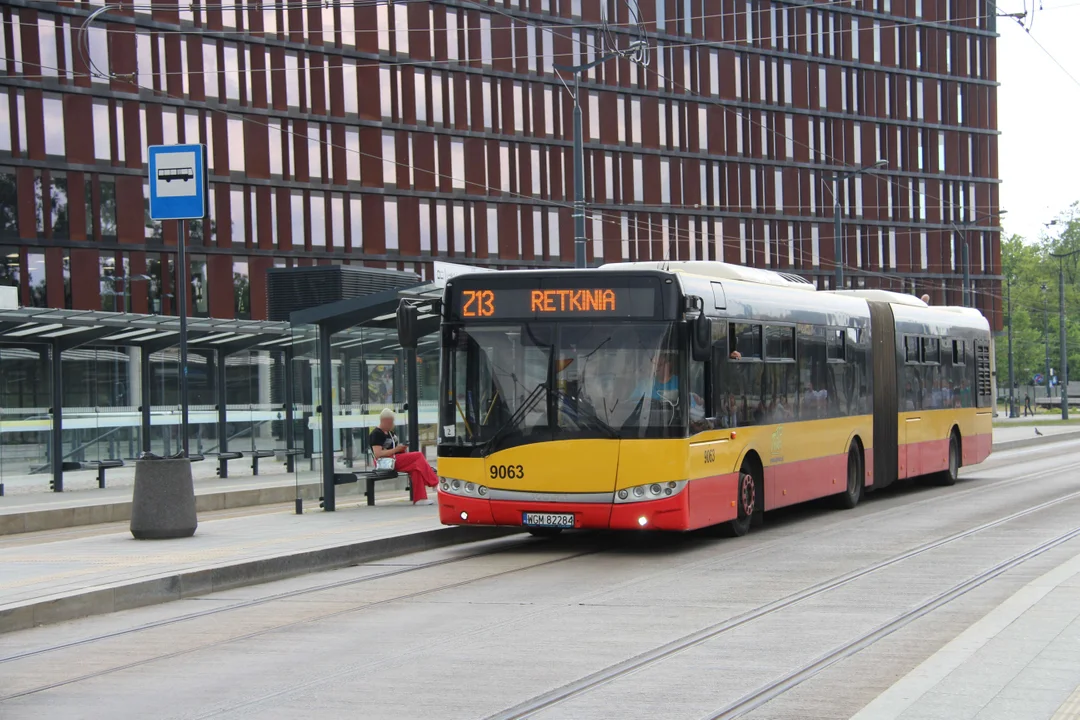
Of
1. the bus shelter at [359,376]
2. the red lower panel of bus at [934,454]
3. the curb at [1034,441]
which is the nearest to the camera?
the bus shelter at [359,376]

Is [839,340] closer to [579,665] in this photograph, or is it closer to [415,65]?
[579,665]

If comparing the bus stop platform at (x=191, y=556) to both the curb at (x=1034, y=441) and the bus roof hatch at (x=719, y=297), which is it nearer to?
the bus roof hatch at (x=719, y=297)

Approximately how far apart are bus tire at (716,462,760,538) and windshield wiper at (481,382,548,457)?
2.74 metres

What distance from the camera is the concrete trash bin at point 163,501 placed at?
1508 centimetres

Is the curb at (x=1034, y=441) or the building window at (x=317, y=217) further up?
the building window at (x=317, y=217)

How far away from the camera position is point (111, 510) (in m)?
20.9

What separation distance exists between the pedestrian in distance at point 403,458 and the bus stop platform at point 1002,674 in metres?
10.8

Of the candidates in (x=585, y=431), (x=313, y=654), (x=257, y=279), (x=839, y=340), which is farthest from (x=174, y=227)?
(x=313, y=654)

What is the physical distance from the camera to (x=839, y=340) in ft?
Result: 64.1

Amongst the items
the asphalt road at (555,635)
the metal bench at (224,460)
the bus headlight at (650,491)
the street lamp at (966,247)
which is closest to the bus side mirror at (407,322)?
the asphalt road at (555,635)

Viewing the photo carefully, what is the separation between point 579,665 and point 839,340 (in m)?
11.8

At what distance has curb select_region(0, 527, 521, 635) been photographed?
10711 mm

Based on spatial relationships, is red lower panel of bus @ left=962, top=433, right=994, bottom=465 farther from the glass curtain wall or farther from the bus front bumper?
the glass curtain wall

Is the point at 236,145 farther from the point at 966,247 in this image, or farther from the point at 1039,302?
the point at 1039,302
